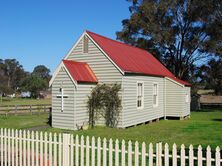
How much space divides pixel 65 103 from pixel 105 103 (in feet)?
Result: 8.29

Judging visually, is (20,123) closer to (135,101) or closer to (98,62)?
(98,62)

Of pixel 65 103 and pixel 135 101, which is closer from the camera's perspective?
pixel 65 103

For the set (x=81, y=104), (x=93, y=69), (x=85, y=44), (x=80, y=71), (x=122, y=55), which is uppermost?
(x=85, y=44)

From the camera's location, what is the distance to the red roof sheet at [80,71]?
19987mm

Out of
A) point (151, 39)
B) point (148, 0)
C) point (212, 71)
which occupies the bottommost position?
point (212, 71)

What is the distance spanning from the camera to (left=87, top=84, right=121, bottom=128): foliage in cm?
2075

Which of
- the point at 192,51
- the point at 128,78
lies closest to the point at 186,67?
the point at 192,51

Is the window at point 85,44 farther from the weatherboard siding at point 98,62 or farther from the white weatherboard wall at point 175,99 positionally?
the white weatherboard wall at point 175,99

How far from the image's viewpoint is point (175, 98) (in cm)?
2892

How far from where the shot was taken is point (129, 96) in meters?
21.7

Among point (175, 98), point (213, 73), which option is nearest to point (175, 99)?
point (175, 98)

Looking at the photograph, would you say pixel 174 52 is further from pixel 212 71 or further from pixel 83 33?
pixel 83 33

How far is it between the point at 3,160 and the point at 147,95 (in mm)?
15953

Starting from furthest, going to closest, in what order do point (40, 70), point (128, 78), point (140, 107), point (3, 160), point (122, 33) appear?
point (40, 70)
point (122, 33)
point (140, 107)
point (128, 78)
point (3, 160)
